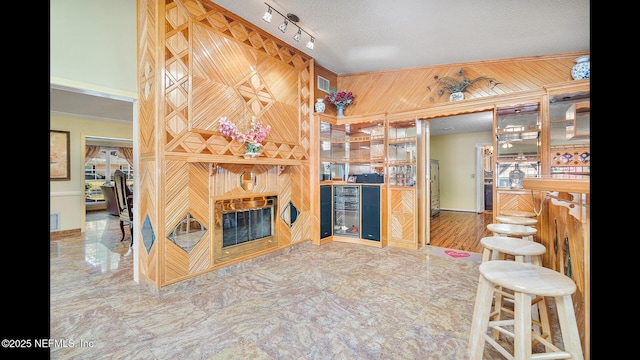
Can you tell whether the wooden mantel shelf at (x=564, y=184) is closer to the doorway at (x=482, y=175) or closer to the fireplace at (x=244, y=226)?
the fireplace at (x=244, y=226)

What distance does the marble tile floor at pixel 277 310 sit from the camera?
1988 millimetres

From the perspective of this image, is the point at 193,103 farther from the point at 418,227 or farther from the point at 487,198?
the point at 487,198

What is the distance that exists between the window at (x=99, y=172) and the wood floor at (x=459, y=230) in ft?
31.5

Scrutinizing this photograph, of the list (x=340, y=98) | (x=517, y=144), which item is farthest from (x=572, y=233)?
(x=340, y=98)

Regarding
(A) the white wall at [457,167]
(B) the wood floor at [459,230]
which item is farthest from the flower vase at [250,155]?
(A) the white wall at [457,167]

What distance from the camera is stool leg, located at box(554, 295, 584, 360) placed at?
1.36 meters

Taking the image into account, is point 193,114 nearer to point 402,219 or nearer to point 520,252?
point 520,252

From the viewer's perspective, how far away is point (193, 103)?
→ 3.11 m

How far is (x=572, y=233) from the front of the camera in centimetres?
186

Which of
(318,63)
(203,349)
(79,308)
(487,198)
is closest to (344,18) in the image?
(318,63)

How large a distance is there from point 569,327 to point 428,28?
10.9 ft
